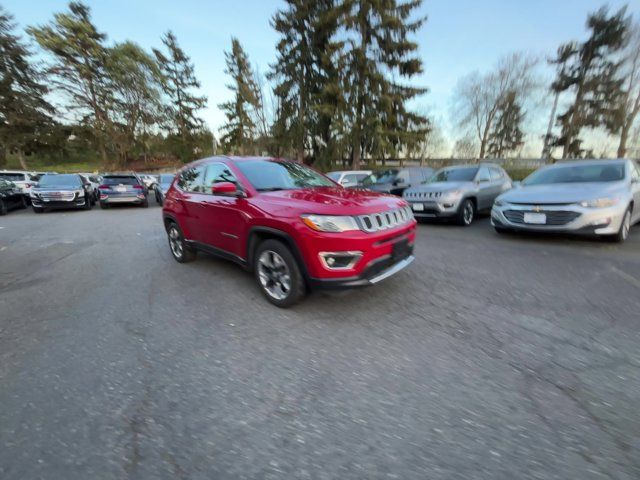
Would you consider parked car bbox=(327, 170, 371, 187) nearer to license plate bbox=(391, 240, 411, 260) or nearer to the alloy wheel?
license plate bbox=(391, 240, 411, 260)

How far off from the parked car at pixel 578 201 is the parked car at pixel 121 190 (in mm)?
14129

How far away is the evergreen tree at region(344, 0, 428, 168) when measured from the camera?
22266 millimetres

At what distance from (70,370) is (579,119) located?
40277mm

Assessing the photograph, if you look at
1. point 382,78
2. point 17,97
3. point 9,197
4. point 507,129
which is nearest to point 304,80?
point 382,78

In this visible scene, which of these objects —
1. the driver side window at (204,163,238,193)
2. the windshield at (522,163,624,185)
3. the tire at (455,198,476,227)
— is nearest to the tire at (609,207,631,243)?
the windshield at (522,163,624,185)

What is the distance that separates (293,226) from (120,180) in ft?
46.4

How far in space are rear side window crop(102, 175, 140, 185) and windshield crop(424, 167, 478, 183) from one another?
42.4ft

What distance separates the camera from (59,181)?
1306 centimetres

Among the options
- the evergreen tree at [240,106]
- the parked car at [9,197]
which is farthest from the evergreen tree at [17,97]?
the parked car at [9,197]

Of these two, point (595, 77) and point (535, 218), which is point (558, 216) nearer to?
point (535, 218)

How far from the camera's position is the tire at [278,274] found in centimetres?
315

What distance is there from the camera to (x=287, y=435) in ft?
5.81

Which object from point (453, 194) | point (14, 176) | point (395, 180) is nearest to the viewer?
point (453, 194)

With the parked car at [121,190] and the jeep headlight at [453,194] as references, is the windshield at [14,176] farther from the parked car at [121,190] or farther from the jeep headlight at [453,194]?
the jeep headlight at [453,194]
